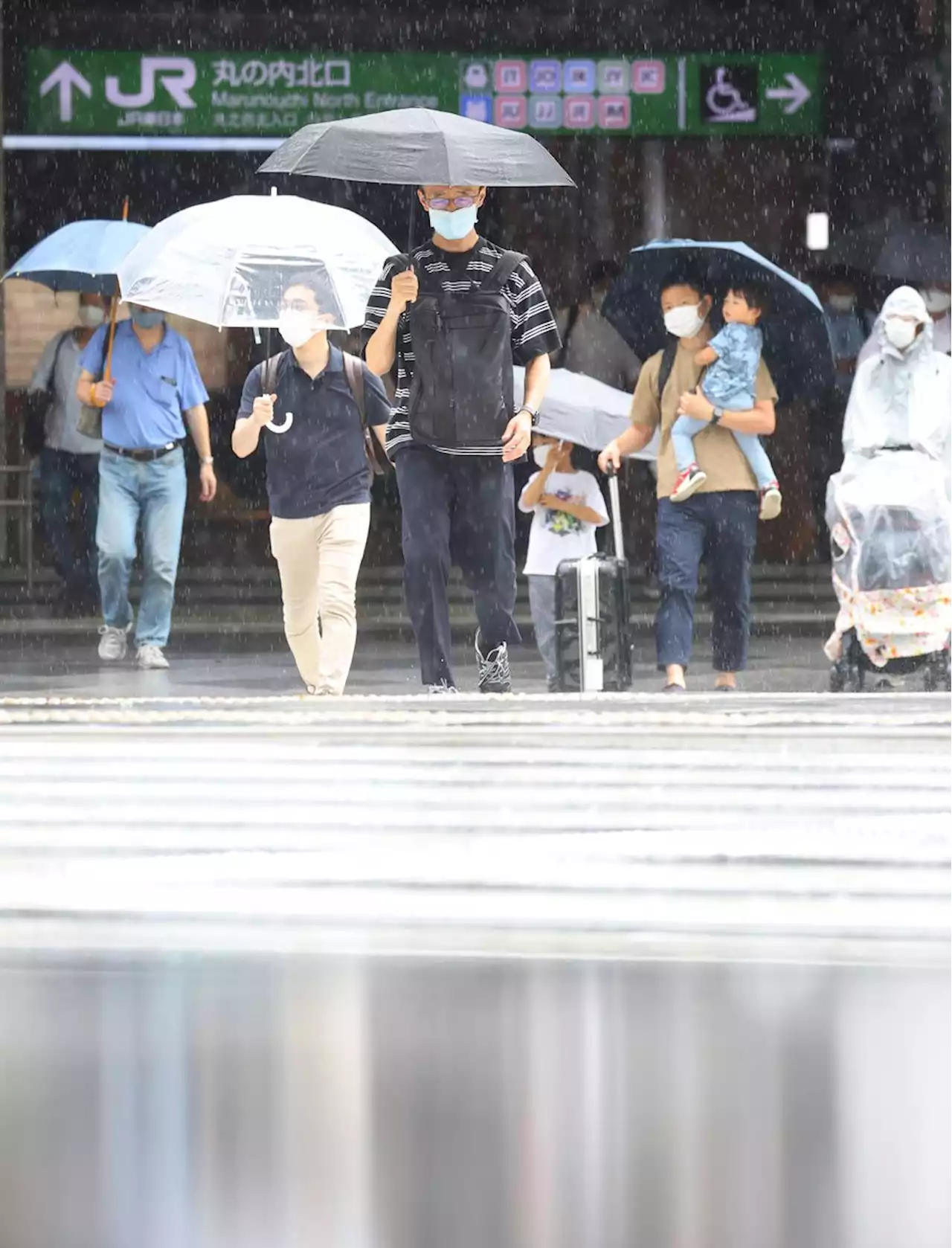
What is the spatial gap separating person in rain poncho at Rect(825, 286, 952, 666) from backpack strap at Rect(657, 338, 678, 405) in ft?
2.10

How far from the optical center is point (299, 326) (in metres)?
9.36

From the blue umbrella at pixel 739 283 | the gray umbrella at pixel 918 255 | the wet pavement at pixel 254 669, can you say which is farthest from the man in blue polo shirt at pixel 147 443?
the gray umbrella at pixel 918 255

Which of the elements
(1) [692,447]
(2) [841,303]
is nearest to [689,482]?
(1) [692,447]

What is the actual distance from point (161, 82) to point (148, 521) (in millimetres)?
6647

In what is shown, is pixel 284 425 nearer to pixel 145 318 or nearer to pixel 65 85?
pixel 145 318

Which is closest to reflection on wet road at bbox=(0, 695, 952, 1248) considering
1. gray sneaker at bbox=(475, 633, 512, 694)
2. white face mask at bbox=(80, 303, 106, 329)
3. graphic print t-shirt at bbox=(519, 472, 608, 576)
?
gray sneaker at bbox=(475, 633, 512, 694)

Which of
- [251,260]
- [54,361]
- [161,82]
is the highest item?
[161,82]

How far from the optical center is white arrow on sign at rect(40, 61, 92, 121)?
58.4ft

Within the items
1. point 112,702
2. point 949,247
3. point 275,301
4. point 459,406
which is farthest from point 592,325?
point 112,702

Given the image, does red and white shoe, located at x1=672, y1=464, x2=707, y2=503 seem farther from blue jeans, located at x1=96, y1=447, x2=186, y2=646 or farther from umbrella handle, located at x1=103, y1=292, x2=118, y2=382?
umbrella handle, located at x1=103, y1=292, x2=118, y2=382

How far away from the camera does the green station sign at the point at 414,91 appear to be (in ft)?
58.5

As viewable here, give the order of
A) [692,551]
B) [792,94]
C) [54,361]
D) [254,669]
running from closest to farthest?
[692,551], [254,669], [54,361], [792,94]

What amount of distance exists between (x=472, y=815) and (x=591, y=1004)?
120 centimetres

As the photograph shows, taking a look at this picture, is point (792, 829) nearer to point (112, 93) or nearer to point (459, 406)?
point (459, 406)
